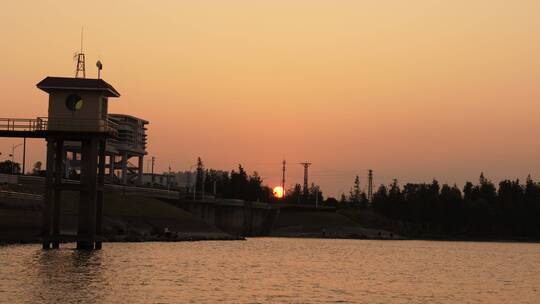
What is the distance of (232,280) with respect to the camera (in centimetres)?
7600

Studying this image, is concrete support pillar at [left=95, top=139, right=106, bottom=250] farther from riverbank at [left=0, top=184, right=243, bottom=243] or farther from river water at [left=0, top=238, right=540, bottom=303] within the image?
riverbank at [left=0, top=184, right=243, bottom=243]

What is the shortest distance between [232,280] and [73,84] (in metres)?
38.4

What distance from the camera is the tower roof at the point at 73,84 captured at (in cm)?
10312

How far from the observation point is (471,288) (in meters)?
77.9

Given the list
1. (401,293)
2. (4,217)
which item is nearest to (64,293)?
(401,293)

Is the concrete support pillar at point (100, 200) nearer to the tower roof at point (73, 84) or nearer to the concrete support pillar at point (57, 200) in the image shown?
the concrete support pillar at point (57, 200)

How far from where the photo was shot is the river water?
61406 mm

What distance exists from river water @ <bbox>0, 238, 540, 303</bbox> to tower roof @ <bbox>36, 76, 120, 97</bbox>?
18408mm

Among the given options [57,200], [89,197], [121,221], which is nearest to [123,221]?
[121,221]

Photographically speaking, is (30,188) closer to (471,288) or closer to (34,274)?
(34,274)

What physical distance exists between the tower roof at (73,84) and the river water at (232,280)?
18.4 m

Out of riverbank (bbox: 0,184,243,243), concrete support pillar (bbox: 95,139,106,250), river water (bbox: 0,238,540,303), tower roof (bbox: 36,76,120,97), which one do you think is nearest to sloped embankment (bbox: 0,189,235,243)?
riverbank (bbox: 0,184,243,243)

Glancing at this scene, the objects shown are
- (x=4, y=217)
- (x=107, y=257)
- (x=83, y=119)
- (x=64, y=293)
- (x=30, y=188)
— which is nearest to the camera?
(x=64, y=293)

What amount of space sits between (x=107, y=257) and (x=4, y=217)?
100 ft
